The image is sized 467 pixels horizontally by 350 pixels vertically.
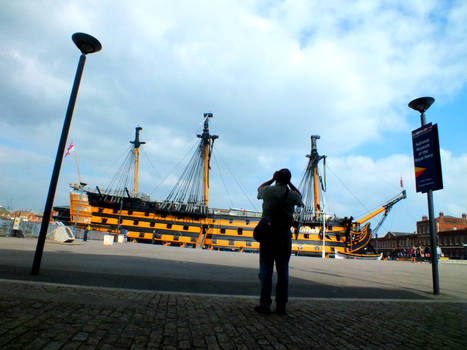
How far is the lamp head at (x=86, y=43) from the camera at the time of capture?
5.16m

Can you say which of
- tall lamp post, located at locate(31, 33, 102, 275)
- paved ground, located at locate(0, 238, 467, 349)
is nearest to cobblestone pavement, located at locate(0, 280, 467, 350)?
paved ground, located at locate(0, 238, 467, 349)

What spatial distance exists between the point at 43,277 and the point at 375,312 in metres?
4.70

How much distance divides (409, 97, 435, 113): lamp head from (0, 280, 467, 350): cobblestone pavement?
5182 millimetres

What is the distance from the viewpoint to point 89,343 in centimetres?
187

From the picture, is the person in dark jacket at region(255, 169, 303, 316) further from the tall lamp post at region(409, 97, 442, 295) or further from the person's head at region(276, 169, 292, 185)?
the tall lamp post at region(409, 97, 442, 295)

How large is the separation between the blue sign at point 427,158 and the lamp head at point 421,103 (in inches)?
22.2

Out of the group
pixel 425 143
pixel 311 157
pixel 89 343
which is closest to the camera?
pixel 89 343

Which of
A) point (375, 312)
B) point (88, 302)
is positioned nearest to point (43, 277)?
point (88, 302)

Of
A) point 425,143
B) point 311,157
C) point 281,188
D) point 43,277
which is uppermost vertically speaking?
point 311,157

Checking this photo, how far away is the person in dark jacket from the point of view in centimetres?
306

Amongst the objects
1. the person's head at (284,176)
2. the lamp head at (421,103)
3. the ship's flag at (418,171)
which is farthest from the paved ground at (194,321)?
the lamp head at (421,103)

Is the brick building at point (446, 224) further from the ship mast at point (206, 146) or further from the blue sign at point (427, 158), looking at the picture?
the blue sign at point (427, 158)

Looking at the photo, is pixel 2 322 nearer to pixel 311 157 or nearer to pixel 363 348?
pixel 363 348

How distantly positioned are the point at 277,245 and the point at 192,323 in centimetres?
120
